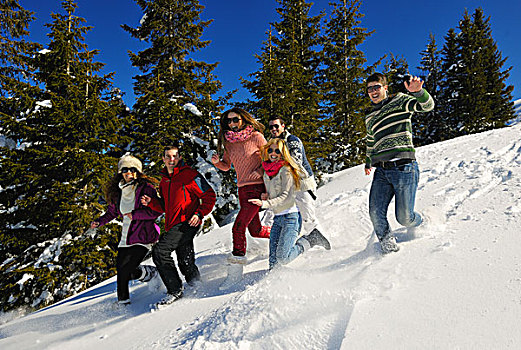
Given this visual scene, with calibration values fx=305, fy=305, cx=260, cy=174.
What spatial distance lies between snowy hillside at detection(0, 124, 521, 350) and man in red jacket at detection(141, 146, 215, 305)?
27 cm

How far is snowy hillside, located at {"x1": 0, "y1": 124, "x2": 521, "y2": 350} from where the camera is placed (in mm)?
1745

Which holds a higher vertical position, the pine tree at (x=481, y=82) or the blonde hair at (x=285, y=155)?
the pine tree at (x=481, y=82)

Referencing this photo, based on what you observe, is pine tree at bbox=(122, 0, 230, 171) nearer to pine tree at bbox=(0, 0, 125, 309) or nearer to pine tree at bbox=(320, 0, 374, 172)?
pine tree at bbox=(0, 0, 125, 309)

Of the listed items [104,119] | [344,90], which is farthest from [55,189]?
[344,90]

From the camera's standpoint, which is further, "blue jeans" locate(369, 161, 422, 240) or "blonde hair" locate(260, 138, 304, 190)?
"blonde hair" locate(260, 138, 304, 190)

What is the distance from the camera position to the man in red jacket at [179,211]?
3.35 meters

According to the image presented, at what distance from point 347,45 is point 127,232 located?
18.5 meters

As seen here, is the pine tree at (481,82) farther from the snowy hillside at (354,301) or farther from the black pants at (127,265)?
the black pants at (127,265)

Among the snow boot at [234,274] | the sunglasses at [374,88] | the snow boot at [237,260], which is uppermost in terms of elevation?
the sunglasses at [374,88]

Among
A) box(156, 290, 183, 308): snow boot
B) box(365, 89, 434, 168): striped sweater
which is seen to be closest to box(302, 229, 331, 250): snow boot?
box(365, 89, 434, 168): striped sweater

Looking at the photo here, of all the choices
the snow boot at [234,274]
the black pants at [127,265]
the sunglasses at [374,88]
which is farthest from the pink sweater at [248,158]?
the black pants at [127,265]

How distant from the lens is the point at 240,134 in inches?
143

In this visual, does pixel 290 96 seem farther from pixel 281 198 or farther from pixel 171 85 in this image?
pixel 281 198

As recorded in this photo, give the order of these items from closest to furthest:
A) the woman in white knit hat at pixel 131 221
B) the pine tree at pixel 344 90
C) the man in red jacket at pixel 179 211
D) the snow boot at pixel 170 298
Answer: the snow boot at pixel 170 298 < the man in red jacket at pixel 179 211 < the woman in white knit hat at pixel 131 221 < the pine tree at pixel 344 90
